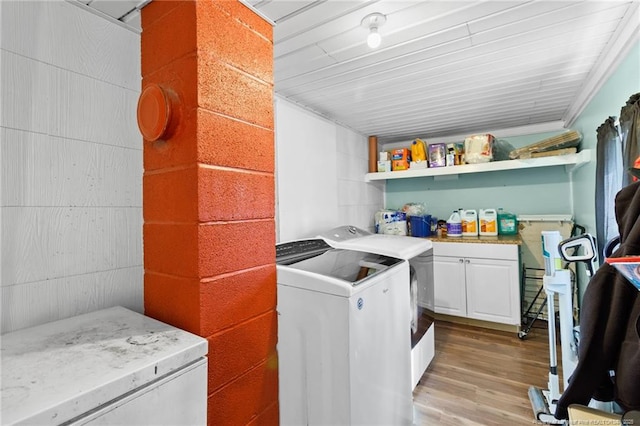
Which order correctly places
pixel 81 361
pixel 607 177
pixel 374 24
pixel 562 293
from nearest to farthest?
pixel 81 361 < pixel 374 24 < pixel 562 293 < pixel 607 177

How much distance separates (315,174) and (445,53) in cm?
129

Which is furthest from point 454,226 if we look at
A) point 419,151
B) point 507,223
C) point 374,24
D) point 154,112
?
point 154,112

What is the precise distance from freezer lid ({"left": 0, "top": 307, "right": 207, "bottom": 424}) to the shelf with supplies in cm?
284

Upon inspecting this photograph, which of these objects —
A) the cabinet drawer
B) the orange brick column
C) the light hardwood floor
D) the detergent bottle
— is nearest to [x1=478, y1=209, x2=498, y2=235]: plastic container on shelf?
the cabinet drawer

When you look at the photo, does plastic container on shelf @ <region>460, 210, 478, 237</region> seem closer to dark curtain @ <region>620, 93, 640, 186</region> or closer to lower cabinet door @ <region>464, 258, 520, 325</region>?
lower cabinet door @ <region>464, 258, 520, 325</region>

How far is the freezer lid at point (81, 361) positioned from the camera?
0.52 metres

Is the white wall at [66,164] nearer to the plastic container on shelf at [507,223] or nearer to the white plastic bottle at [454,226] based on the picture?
the white plastic bottle at [454,226]

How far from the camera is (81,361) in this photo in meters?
0.65

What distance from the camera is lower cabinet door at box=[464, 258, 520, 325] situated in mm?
2752

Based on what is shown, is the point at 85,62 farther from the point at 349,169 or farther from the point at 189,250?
the point at 349,169

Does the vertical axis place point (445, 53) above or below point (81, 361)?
above

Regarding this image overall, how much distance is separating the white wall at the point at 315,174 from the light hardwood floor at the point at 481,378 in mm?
1407

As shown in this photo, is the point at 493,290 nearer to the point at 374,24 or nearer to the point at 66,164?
the point at 374,24

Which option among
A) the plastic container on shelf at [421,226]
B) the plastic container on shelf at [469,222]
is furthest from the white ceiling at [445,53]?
the plastic container on shelf at [421,226]
